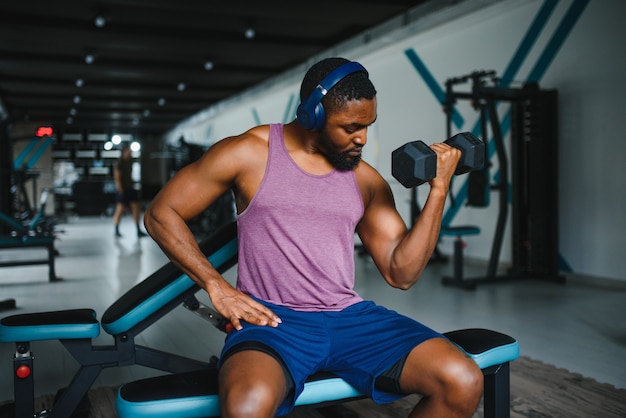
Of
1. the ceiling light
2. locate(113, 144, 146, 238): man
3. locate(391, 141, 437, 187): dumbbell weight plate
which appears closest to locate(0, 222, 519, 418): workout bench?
locate(391, 141, 437, 187): dumbbell weight plate

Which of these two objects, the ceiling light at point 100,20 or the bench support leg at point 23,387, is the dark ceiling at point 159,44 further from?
the bench support leg at point 23,387

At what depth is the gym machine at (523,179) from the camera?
3.91 m

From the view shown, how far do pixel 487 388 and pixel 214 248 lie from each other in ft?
2.84

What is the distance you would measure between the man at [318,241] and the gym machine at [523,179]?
2663 mm

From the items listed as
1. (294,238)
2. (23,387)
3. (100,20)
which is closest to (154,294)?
(23,387)

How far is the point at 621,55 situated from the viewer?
3.71 m

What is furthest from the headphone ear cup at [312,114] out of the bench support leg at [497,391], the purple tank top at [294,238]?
the bench support leg at [497,391]

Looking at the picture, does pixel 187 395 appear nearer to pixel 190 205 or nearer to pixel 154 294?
pixel 190 205

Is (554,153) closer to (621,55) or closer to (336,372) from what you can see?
(621,55)

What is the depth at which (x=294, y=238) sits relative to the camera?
1290mm

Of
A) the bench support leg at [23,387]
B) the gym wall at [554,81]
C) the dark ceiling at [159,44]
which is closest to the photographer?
the bench support leg at [23,387]

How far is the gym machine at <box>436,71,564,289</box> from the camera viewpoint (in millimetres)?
3914

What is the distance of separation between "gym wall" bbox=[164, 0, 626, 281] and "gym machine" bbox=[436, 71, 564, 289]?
16 centimetres

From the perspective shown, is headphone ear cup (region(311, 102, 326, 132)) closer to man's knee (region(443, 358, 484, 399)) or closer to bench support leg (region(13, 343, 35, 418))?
man's knee (region(443, 358, 484, 399))
